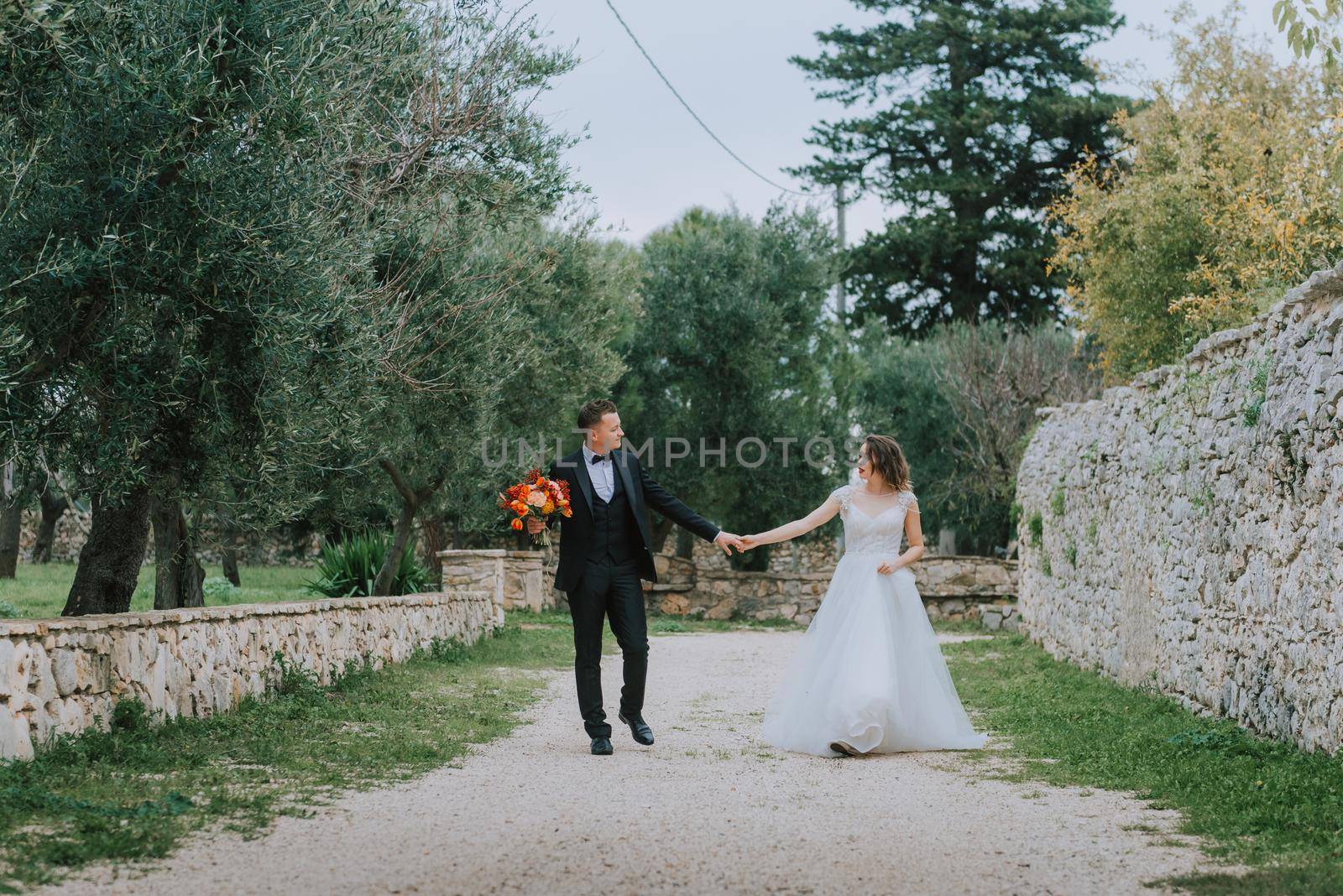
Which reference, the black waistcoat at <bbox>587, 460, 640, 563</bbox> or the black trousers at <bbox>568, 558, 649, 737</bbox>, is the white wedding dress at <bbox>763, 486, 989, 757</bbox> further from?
the black waistcoat at <bbox>587, 460, 640, 563</bbox>

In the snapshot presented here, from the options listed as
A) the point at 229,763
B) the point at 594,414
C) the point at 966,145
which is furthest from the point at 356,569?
the point at 966,145

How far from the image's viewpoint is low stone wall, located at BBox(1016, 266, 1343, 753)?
21.6ft

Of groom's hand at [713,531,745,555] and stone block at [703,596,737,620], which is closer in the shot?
groom's hand at [713,531,745,555]

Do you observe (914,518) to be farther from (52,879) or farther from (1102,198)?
(1102,198)

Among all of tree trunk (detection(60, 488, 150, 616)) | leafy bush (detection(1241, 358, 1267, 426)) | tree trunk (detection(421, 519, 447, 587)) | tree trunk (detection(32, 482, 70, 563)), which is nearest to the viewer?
leafy bush (detection(1241, 358, 1267, 426))

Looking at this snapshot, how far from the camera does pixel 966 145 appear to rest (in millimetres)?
30531

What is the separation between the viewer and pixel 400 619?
40.4 feet

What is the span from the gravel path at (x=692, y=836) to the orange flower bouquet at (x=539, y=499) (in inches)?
56.4

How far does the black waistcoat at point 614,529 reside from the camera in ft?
24.3

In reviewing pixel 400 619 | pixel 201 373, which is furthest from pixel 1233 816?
pixel 400 619

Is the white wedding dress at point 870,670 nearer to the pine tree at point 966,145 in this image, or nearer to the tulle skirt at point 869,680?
the tulle skirt at point 869,680

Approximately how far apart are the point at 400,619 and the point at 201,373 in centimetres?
552

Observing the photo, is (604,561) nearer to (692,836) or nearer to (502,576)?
(692,836)

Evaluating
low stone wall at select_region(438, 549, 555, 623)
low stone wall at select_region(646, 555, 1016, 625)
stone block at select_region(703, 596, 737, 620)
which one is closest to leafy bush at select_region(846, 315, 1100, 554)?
low stone wall at select_region(646, 555, 1016, 625)
